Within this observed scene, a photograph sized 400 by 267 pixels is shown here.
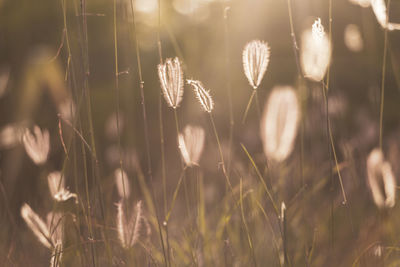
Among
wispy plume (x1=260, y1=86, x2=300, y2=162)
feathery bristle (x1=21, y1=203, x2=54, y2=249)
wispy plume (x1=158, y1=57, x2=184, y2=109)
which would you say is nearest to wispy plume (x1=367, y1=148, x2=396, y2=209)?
wispy plume (x1=260, y1=86, x2=300, y2=162)

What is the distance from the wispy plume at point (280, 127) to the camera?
2.78 ft

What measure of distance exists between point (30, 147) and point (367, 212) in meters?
1.12

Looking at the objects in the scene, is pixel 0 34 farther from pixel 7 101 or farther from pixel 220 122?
pixel 220 122

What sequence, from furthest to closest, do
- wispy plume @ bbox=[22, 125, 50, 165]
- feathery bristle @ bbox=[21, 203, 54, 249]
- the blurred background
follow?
the blurred background < wispy plume @ bbox=[22, 125, 50, 165] < feathery bristle @ bbox=[21, 203, 54, 249]

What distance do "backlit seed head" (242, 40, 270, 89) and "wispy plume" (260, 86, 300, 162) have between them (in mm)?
94

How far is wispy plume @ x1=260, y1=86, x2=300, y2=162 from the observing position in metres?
0.85

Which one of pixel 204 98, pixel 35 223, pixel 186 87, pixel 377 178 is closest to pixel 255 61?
pixel 204 98

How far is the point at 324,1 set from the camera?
2.26 meters

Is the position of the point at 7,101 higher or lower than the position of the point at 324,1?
lower

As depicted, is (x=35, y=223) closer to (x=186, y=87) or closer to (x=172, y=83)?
(x=172, y=83)

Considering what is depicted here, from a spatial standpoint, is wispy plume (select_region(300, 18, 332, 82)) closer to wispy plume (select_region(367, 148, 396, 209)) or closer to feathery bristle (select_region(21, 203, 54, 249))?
wispy plume (select_region(367, 148, 396, 209))

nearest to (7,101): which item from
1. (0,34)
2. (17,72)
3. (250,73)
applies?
(17,72)

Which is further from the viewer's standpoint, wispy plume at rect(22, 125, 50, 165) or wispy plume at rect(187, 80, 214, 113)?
wispy plume at rect(22, 125, 50, 165)

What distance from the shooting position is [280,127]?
87cm
